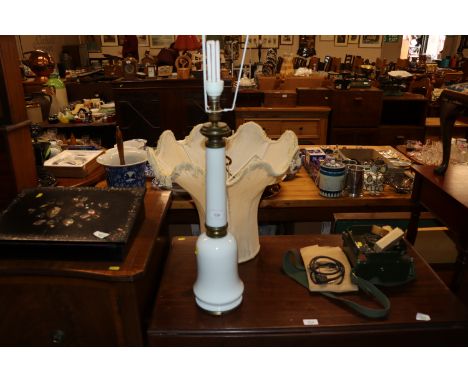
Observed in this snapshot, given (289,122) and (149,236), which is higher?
(149,236)

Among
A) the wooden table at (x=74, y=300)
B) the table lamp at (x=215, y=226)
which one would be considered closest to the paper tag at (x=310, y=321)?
the table lamp at (x=215, y=226)

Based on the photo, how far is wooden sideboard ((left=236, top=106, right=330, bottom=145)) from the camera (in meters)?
3.29

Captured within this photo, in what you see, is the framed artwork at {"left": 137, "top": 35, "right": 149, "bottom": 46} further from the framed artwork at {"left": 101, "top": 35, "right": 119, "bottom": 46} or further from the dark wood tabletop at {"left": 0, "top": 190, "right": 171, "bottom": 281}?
the dark wood tabletop at {"left": 0, "top": 190, "right": 171, "bottom": 281}

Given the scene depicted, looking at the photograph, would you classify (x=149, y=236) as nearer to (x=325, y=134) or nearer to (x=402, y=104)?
(x=325, y=134)

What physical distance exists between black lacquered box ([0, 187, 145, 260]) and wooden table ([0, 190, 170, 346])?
0.05ft

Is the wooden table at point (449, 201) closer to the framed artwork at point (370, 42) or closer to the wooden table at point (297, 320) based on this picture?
the wooden table at point (297, 320)

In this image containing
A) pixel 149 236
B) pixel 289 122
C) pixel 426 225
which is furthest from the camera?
pixel 289 122

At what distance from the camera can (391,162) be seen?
1.90 metres

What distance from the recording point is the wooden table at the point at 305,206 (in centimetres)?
164

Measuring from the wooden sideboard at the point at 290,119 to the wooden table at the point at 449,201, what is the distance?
207 cm

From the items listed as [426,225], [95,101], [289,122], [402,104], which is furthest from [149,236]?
[402,104]

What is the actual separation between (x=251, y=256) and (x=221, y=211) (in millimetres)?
323

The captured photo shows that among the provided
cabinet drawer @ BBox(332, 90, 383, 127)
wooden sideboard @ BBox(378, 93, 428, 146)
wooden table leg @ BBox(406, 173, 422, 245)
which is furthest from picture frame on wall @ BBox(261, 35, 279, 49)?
wooden table leg @ BBox(406, 173, 422, 245)

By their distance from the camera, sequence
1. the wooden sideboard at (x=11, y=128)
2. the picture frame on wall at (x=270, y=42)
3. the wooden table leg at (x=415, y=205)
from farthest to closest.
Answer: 1. the picture frame on wall at (x=270, y=42)
2. the wooden table leg at (x=415, y=205)
3. the wooden sideboard at (x=11, y=128)
